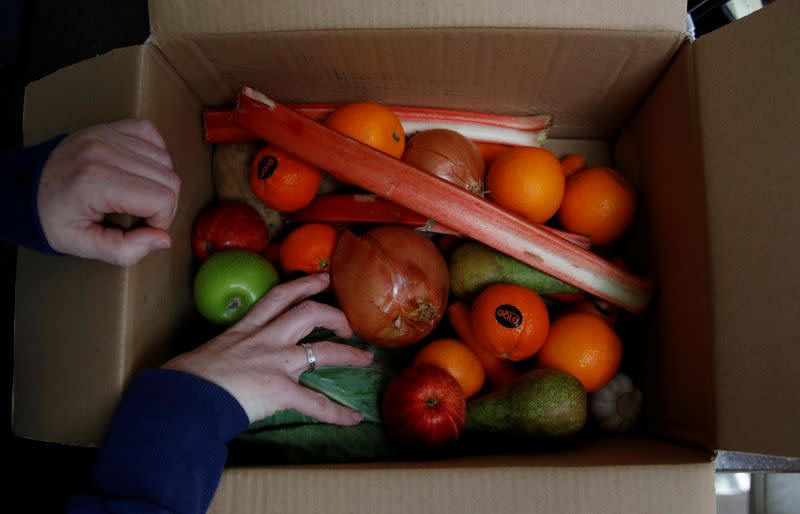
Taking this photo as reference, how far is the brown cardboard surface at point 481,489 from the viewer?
68 centimetres

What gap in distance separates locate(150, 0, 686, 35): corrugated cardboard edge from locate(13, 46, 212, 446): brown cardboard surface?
105 mm

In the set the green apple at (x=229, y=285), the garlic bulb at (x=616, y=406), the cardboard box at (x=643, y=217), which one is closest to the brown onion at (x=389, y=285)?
the green apple at (x=229, y=285)

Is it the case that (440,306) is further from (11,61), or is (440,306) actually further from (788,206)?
(11,61)

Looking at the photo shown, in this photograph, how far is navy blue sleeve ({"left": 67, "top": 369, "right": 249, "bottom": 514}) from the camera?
623 mm

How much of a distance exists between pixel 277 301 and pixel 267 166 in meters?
0.26

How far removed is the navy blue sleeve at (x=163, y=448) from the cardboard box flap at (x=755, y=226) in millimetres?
671

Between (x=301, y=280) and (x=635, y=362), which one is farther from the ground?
(x=301, y=280)

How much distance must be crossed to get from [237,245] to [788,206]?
33.1 inches

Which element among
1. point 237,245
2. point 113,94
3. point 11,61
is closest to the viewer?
point 113,94

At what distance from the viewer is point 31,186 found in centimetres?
71

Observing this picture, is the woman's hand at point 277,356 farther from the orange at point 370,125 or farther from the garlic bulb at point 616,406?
the garlic bulb at point 616,406

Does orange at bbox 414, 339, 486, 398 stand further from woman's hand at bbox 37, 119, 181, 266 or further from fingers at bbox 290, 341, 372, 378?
woman's hand at bbox 37, 119, 181, 266

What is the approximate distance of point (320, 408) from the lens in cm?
85

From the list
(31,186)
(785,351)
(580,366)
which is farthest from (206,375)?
(785,351)
